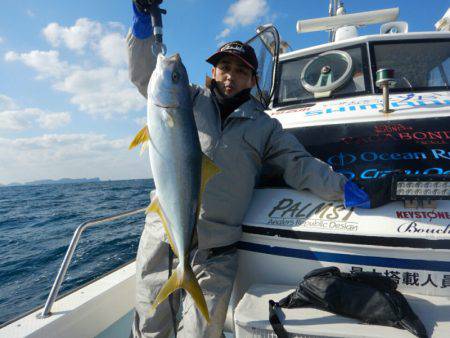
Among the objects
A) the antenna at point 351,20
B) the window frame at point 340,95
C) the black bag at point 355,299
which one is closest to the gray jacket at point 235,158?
the black bag at point 355,299

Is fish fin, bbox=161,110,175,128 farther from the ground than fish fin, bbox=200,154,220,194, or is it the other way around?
fish fin, bbox=161,110,175,128

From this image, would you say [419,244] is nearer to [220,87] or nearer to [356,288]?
[356,288]

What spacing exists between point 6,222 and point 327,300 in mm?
18790

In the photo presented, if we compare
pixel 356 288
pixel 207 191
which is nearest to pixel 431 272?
pixel 356 288

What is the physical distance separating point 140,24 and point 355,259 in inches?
103

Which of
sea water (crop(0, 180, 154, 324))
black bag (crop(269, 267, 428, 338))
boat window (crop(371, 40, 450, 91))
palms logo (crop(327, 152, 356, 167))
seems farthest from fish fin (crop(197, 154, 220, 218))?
sea water (crop(0, 180, 154, 324))

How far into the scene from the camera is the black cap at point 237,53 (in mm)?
2865

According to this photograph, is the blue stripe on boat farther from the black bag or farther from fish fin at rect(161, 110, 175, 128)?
fish fin at rect(161, 110, 175, 128)

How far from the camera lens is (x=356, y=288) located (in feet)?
6.61

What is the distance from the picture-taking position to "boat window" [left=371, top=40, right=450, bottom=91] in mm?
4336

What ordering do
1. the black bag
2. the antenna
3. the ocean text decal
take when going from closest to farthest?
1. the black bag
2. the ocean text decal
3. the antenna

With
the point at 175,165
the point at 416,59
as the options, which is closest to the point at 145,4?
the point at 175,165

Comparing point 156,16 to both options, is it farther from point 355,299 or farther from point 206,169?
point 355,299

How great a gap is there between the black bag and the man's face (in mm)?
1753
